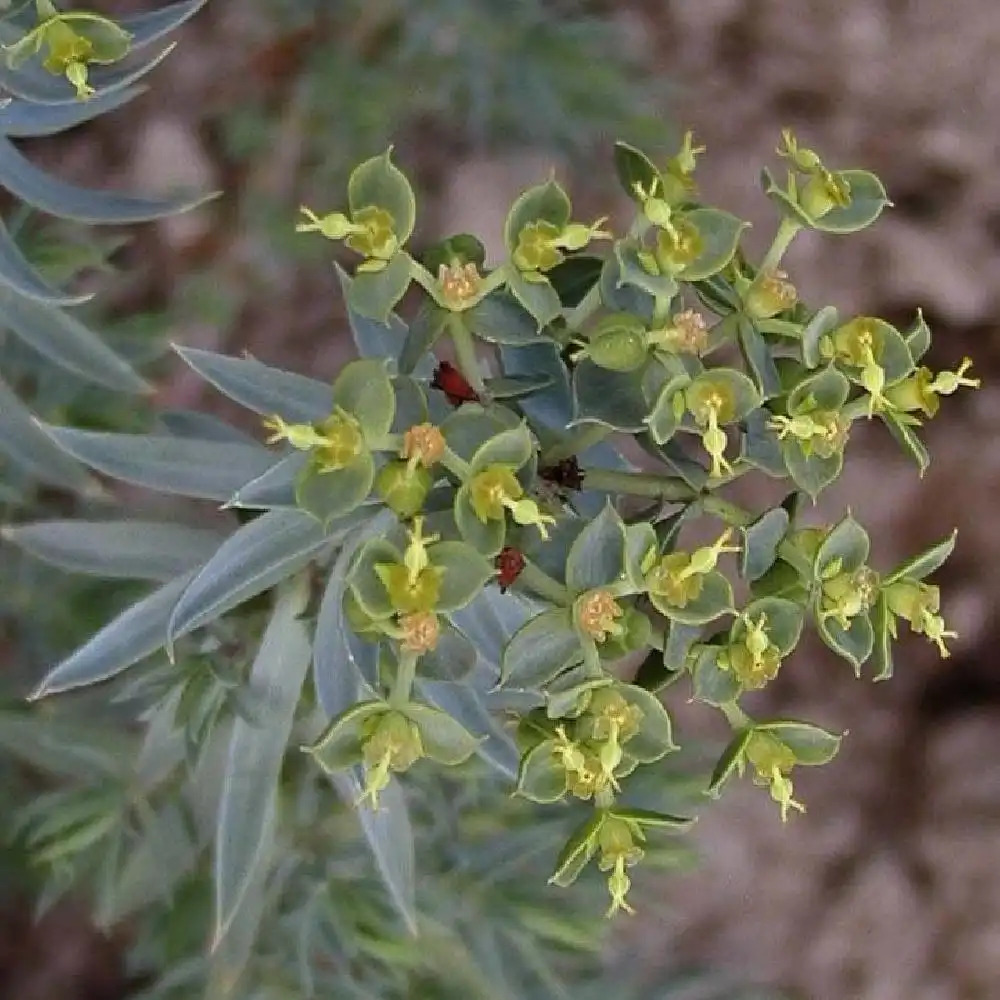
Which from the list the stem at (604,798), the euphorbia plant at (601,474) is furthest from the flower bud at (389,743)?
the stem at (604,798)

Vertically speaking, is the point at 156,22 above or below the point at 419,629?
above

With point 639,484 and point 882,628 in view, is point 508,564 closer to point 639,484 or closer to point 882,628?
point 639,484

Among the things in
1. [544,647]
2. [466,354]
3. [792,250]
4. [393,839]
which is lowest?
[792,250]

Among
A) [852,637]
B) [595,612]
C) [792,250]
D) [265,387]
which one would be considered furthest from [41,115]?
[792,250]

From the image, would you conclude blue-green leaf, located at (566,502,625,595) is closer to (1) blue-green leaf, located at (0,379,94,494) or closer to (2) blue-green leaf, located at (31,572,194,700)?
(2) blue-green leaf, located at (31,572,194,700)

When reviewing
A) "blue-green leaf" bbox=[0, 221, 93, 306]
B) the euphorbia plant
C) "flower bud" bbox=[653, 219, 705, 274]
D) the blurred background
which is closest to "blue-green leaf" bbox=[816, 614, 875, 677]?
the euphorbia plant

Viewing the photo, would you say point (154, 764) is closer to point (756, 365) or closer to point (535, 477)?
point (535, 477)

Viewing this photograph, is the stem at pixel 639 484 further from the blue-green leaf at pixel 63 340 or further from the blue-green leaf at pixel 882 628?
the blue-green leaf at pixel 63 340
